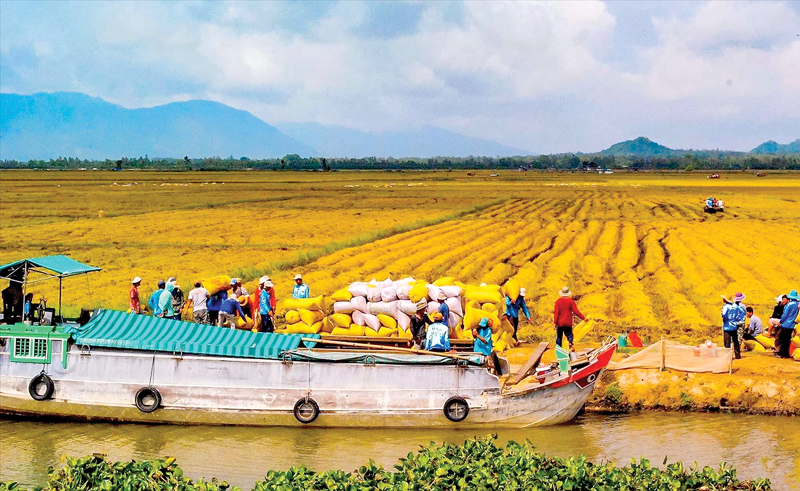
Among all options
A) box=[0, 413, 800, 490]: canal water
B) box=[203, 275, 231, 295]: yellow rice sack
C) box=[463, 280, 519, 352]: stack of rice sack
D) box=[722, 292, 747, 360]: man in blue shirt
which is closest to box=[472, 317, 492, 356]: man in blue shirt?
box=[0, 413, 800, 490]: canal water

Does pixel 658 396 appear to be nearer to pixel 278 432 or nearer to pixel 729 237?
pixel 278 432

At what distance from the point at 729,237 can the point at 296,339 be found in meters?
29.3

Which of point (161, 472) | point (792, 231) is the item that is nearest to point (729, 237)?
point (792, 231)

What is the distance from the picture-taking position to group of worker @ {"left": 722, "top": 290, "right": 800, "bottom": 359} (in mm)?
18312

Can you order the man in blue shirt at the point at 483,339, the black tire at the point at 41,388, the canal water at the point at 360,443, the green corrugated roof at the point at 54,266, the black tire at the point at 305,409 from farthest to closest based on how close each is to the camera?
the green corrugated roof at the point at 54,266
the black tire at the point at 41,388
the man in blue shirt at the point at 483,339
the black tire at the point at 305,409
the canal water at the point at 360,443

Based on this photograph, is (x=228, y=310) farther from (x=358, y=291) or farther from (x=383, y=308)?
(x=383, y=308)

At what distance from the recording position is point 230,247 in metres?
39.0

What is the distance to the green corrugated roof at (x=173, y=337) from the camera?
55.1 ft

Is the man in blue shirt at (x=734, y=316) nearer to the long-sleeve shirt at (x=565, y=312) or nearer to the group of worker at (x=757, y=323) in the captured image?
the group of worker at (x=757, y=323)

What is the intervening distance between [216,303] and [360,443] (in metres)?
5.86

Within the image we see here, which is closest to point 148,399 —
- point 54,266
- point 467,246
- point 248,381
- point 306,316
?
point 248,381

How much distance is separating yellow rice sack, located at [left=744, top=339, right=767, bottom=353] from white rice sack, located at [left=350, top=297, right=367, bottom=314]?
29.1 feet

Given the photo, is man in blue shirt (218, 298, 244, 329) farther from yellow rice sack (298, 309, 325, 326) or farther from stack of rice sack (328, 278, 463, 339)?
stack of rice sack (328, 278, 463, 339)

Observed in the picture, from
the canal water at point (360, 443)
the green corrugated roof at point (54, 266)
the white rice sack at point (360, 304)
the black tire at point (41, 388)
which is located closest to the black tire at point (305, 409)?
the canal water at point (360, 443)
